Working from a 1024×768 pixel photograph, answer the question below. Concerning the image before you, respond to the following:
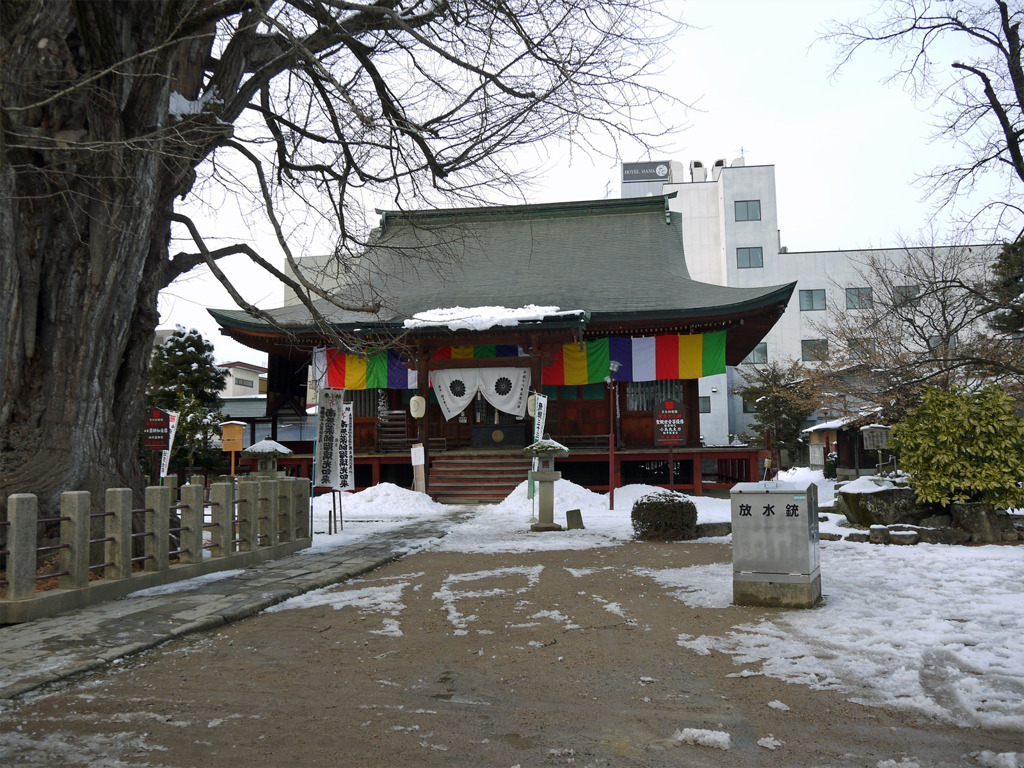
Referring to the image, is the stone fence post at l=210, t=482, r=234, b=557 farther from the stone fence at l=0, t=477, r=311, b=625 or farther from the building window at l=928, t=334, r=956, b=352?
the building window at l=928, t=334, r=956, b=352

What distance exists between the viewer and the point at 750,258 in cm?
4012

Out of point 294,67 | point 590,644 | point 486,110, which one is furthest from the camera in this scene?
point 294,67

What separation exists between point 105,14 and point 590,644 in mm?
7243

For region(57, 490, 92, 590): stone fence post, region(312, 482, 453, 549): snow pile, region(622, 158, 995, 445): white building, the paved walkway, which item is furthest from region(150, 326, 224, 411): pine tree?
region(622, 158, 995, 445): white building

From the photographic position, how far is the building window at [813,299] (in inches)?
1553

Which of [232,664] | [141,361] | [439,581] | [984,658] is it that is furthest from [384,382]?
[984,658]

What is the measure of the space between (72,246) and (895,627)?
8469 millimetres

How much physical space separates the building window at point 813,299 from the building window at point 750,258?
2.86m

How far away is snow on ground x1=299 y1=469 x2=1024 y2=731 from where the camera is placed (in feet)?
13.1

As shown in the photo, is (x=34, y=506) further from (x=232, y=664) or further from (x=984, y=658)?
(x=984, y=658)

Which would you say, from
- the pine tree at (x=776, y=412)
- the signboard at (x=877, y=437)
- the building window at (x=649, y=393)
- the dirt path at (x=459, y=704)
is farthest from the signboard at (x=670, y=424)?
the pine tree at (x=776, y=412)

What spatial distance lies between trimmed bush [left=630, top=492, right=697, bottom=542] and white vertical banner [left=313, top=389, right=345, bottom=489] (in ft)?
20.5

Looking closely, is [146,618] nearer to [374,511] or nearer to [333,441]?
[333,441]

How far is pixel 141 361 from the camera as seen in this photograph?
344 inches
